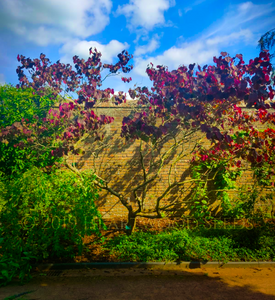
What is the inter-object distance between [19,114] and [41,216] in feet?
11.7

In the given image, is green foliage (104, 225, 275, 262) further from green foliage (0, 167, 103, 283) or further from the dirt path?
green foliage (0, 167, 103, 283)

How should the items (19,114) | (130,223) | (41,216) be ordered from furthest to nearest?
(19,114) < (130,223) < (41,216)

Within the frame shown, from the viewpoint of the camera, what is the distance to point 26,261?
12.5ft

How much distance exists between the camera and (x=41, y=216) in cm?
412

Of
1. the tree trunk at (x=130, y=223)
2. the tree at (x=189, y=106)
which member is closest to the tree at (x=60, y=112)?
the tree at (x=189, y=106)

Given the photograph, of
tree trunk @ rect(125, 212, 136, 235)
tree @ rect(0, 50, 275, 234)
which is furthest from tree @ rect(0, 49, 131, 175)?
tree trunk @ rect(125, 212, 136, 235)

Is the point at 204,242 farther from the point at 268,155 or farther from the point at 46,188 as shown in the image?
the point at 46,188

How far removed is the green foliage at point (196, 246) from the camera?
449 centimetres

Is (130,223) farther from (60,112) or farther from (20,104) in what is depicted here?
(20,104)

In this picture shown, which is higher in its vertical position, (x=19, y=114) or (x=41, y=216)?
(x=19, y=114)

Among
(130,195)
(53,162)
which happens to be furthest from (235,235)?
(53,162)

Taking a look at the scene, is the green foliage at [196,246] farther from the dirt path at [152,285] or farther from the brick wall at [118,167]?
the brick wall at [118,167]

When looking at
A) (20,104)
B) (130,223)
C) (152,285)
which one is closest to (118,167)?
(130,223)

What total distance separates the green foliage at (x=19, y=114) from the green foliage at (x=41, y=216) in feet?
5.32
